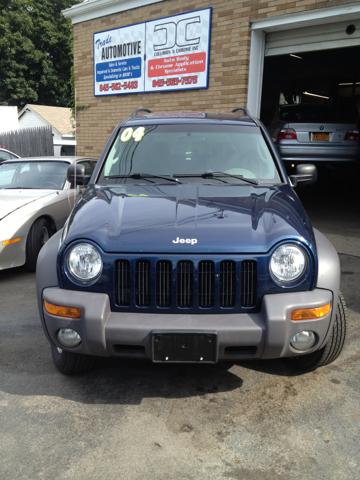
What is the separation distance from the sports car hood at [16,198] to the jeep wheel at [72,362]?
272cm

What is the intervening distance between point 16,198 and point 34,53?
39503 millimetres

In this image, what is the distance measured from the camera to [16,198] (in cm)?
568

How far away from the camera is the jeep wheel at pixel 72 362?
2.86m

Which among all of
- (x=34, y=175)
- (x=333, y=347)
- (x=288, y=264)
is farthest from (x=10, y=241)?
(x=333, y=347)

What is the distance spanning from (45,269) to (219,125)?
2.11 m

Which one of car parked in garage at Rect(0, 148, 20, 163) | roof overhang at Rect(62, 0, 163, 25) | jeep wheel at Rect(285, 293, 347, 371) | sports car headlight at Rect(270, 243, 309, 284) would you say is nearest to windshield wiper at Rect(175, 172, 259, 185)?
sports car headlight at Rect(270, 243, 309, 284)

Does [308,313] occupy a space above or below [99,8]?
below

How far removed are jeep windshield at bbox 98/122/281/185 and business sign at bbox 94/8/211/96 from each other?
5360mm

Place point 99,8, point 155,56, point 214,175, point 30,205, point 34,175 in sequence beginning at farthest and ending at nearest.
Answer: point 99,8 → point 155,56 → point 34,175 → point 30,205 → point 214,175

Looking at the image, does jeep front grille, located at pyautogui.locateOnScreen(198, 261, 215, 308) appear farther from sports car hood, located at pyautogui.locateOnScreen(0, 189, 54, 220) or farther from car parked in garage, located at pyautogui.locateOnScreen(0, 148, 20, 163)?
car parked in garage, located at pyautogui.locateOnScreen(0, 148, 20, 163)

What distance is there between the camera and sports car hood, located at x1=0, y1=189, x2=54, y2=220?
5281mm

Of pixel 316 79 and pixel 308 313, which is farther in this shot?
pixel 316 79

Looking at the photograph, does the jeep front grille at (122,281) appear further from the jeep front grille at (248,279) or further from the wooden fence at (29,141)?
the wooden fence at (29,141)

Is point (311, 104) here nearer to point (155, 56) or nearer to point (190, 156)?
point (155, 56)
